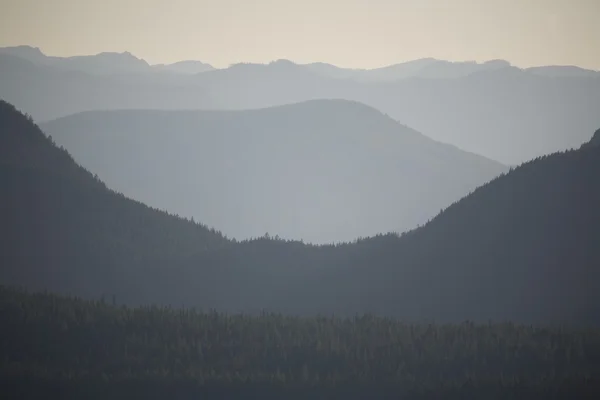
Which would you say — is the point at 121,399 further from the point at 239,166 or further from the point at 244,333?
the point at 239,166

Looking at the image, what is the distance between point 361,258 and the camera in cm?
3491

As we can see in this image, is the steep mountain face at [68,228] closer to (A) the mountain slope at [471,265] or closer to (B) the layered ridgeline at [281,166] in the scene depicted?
(A) the mountain slope at [471,265]

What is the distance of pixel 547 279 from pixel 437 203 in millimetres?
100567

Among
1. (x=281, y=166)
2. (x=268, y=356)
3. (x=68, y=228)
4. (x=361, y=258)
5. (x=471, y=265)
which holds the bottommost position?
(x=268, y=356)

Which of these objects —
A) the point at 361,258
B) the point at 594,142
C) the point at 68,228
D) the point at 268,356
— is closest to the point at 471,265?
the point at 361,258

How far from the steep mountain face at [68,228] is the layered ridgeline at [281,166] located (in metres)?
74.9

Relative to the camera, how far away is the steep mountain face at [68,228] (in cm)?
3475

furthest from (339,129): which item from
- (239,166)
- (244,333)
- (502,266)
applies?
(244,333)

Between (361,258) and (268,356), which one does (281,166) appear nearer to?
(361,258)

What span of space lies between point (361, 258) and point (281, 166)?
107 m

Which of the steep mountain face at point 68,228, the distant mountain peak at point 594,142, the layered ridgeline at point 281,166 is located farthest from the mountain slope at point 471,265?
the layered ridgeline at point 281,166

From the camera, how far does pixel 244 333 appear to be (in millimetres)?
21500

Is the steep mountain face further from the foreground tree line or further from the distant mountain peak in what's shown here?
the distant mountain peak

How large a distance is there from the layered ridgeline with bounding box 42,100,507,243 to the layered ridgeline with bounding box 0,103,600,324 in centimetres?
7899
